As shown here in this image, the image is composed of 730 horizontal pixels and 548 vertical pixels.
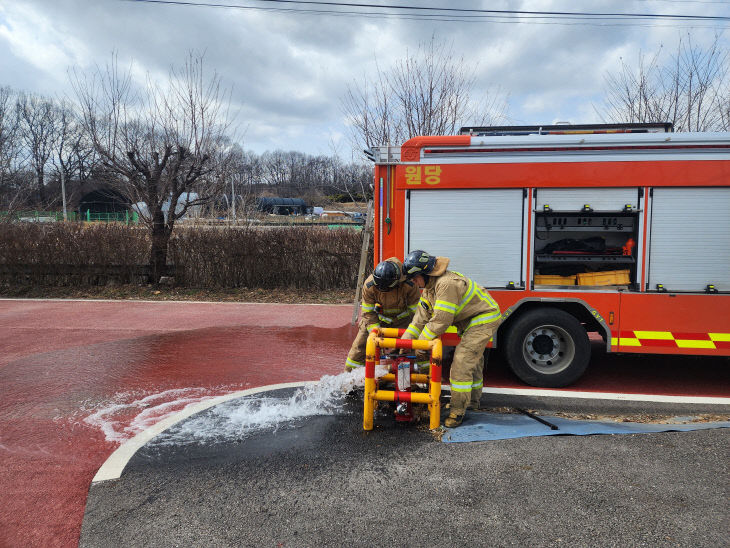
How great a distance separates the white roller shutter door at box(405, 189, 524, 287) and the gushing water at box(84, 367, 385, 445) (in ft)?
5.27

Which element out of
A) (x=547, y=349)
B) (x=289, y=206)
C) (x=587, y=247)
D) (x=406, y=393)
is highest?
(x=289, y=206)

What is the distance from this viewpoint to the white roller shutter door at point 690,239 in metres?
5.25

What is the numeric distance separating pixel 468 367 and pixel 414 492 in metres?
1.48

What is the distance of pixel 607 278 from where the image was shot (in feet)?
17.9

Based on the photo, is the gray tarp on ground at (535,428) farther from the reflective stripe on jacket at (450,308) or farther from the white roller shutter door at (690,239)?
the white roller shutter door at (690,239)

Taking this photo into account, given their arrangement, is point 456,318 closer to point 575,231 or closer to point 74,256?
point 575,231

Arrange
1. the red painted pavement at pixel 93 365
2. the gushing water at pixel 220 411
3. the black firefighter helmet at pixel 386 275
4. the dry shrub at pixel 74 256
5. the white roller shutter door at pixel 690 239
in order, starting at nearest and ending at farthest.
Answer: the red painted pavement at pixel 93 365 < the gushing water at pixel 220 411 < the black firefighter helmet at pixel 386 275 < the white roller shutter door at pixel 690 239 < the dry shrub at pixel 74 256

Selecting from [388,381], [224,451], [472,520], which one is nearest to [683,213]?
[388,381]

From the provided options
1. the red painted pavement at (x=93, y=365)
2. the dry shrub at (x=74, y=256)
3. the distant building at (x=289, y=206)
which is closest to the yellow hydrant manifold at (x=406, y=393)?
the red painted pavement at (x=93, y=365)

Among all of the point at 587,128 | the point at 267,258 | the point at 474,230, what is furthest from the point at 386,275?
the point at 267,258

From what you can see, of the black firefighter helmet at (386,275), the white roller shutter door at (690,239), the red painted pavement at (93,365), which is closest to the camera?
the red painted pavement at (93,365)

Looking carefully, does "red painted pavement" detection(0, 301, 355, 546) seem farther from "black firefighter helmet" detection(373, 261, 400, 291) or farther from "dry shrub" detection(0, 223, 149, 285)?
"black firefighter helmet" detection(373, 261, 400, 291)

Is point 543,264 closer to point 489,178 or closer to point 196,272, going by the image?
point 489,178

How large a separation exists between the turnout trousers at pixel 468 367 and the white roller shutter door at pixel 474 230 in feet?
3.06
